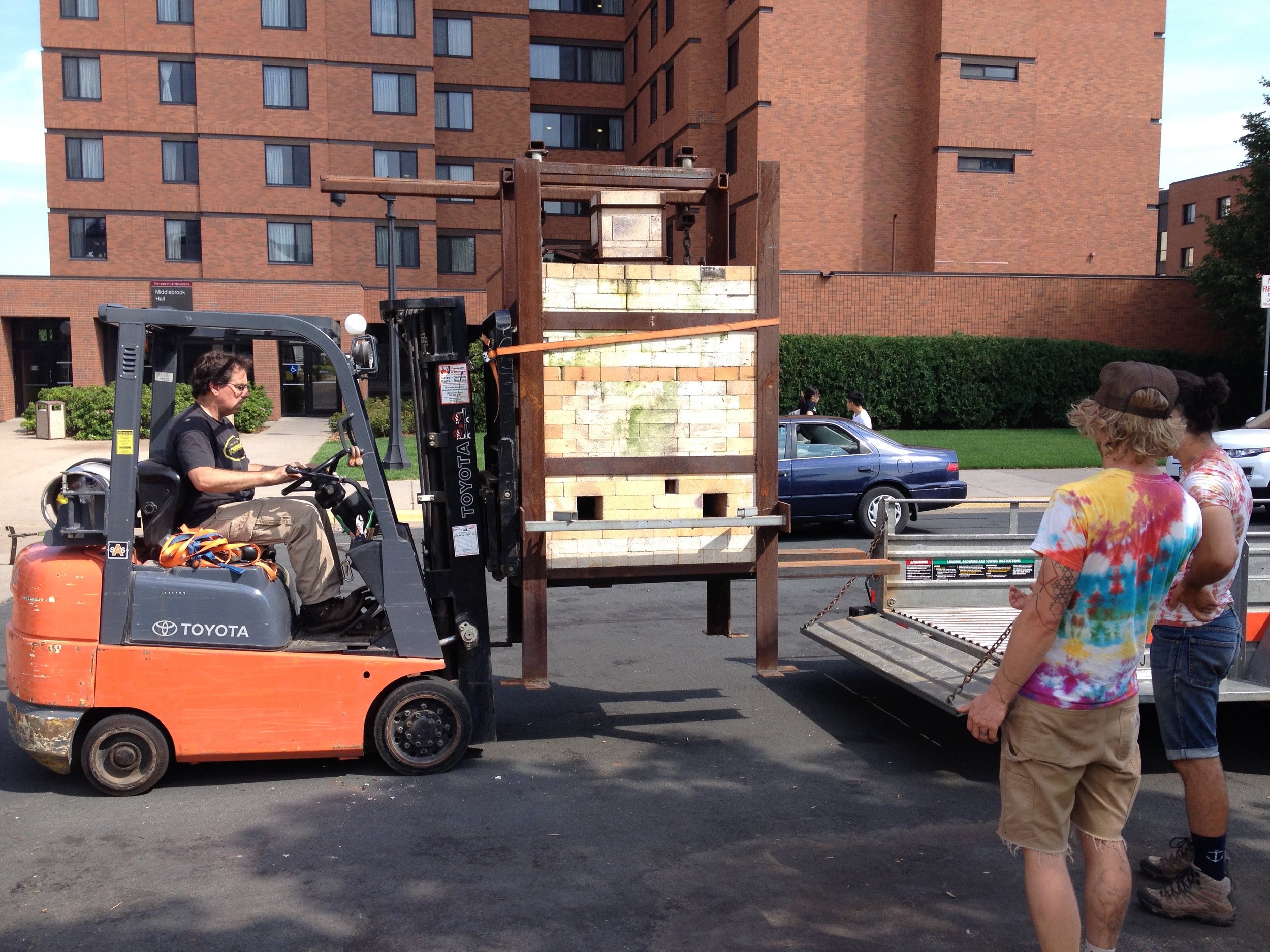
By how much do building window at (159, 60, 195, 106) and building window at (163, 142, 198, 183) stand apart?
162cm

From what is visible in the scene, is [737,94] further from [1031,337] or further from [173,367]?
[173,367]

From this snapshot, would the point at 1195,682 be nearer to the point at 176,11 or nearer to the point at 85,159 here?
the point at 176,11

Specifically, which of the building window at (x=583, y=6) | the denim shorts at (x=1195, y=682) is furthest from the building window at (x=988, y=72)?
the denim shorts at (x=1195, y=682)

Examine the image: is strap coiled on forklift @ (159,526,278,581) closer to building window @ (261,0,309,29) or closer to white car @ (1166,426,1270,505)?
white car @ (1166,426,1270,505)

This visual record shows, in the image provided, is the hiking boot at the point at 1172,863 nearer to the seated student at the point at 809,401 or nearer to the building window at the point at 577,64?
the seated student at the point at 809,401

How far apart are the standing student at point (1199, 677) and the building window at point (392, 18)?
44409 millimetres

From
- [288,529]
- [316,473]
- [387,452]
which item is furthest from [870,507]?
[387,452]

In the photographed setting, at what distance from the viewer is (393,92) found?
144ft

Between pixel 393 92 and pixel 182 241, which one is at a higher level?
pixel 393 92

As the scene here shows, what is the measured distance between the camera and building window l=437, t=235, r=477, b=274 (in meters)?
46.6

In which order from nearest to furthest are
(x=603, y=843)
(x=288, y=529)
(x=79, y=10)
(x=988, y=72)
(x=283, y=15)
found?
1. (x=603, y=843)
2. (x=288, y=529)
3. (x=988, y=72)
4. (x=79, y=10)
5. (x=283, y=15)

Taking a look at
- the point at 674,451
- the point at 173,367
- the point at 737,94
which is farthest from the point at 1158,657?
the point at 737,94

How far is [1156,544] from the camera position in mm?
3145

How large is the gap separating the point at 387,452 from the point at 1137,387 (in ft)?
62.0
